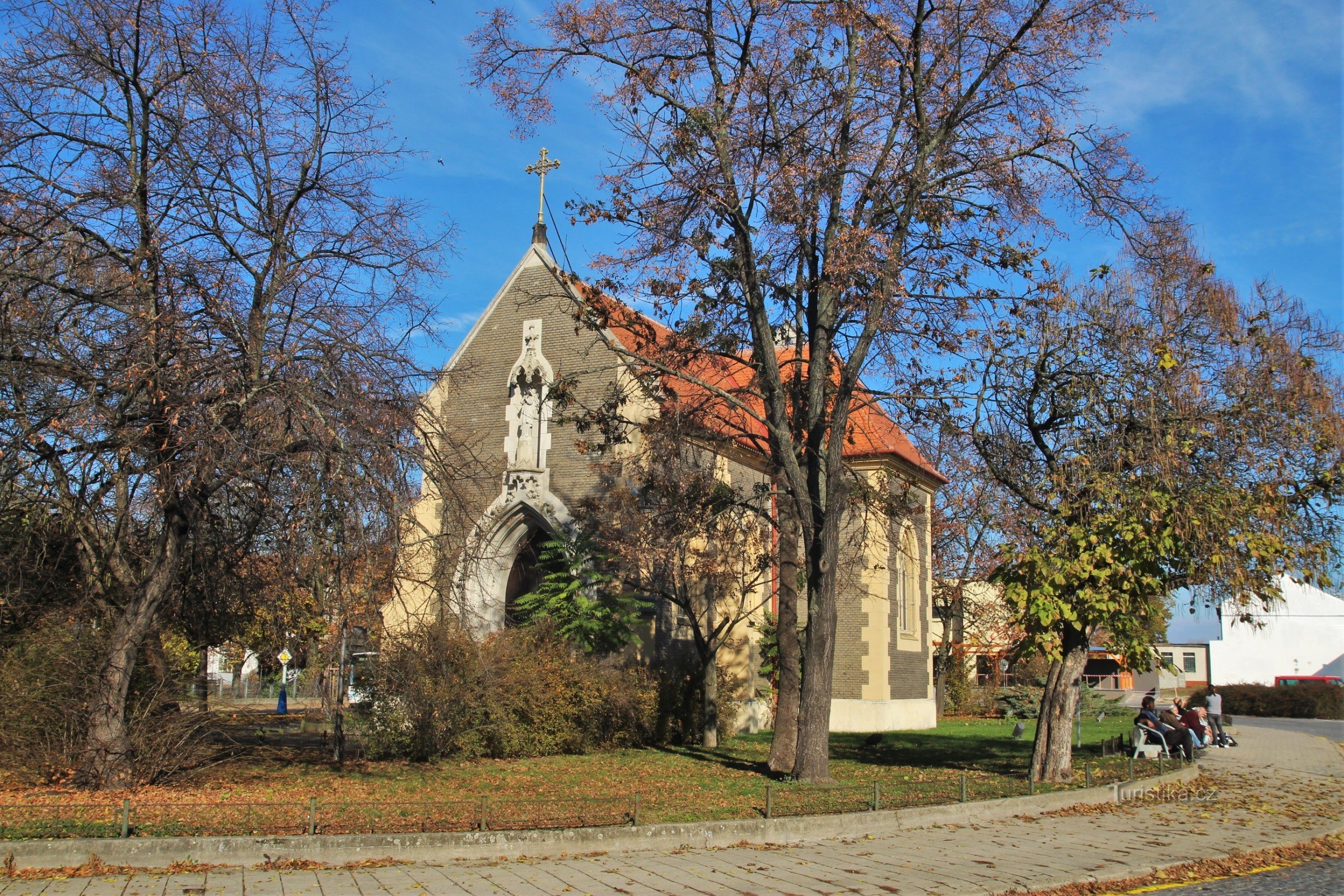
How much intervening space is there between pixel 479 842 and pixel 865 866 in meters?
3.58

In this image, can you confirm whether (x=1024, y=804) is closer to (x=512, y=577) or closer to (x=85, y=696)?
(x=85, y=696)

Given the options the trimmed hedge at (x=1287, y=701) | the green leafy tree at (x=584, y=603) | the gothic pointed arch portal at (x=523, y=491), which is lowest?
the trimmed hedge at (x=1287, y=701)

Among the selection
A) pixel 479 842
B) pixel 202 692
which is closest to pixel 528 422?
pixel 202 692

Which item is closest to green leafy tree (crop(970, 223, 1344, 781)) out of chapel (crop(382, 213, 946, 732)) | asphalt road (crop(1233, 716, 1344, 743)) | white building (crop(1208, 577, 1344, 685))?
chapel (crop(382, 213, 946, 732))

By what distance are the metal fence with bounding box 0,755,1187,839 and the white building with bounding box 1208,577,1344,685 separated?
48.0 meters

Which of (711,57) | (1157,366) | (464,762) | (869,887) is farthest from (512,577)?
(869,887)

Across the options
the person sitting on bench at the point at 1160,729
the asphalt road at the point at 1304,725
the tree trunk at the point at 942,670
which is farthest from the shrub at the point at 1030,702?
the person sitting on bench at the point at 1160,729

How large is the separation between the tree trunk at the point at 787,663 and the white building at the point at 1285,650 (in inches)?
1760

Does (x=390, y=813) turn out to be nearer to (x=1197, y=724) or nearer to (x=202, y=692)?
(x=202, y=692)

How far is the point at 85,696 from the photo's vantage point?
12102 mm

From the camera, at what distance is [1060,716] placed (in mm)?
15016

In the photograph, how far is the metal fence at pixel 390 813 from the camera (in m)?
9.02

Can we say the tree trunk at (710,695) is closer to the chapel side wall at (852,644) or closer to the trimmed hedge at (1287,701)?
the chapel side wall at (852,644)

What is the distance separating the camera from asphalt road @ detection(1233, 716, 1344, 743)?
31.4m
